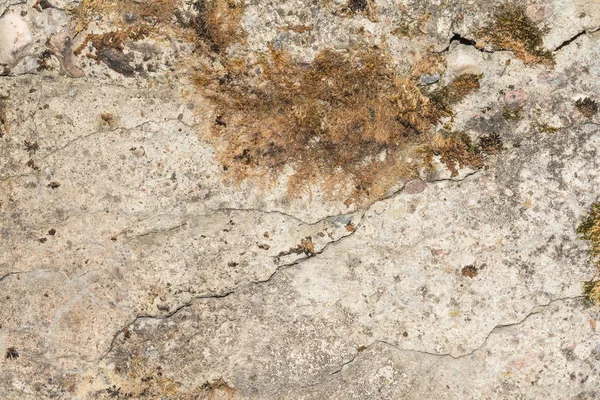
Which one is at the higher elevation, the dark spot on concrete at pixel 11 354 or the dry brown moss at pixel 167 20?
the dry brown moss at pixel 167 20

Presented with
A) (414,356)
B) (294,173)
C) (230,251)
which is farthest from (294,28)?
(414,356)

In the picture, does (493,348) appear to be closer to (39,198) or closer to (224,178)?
(224,178)

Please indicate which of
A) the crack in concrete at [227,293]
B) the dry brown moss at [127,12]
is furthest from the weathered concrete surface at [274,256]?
the dry brown moss at [127,12]

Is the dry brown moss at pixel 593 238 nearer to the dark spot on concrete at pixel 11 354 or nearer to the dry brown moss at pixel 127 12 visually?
the dry brown moss at pixel 127 12

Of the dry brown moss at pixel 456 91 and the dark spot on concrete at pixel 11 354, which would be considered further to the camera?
the dark spot on concrete at pixel 11 354

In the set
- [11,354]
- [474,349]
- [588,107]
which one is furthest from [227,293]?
[588,107]

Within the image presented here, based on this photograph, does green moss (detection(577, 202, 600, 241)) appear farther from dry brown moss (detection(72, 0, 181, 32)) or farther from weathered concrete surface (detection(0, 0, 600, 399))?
dry brown moss (detection(72, 0, 181, 32))
